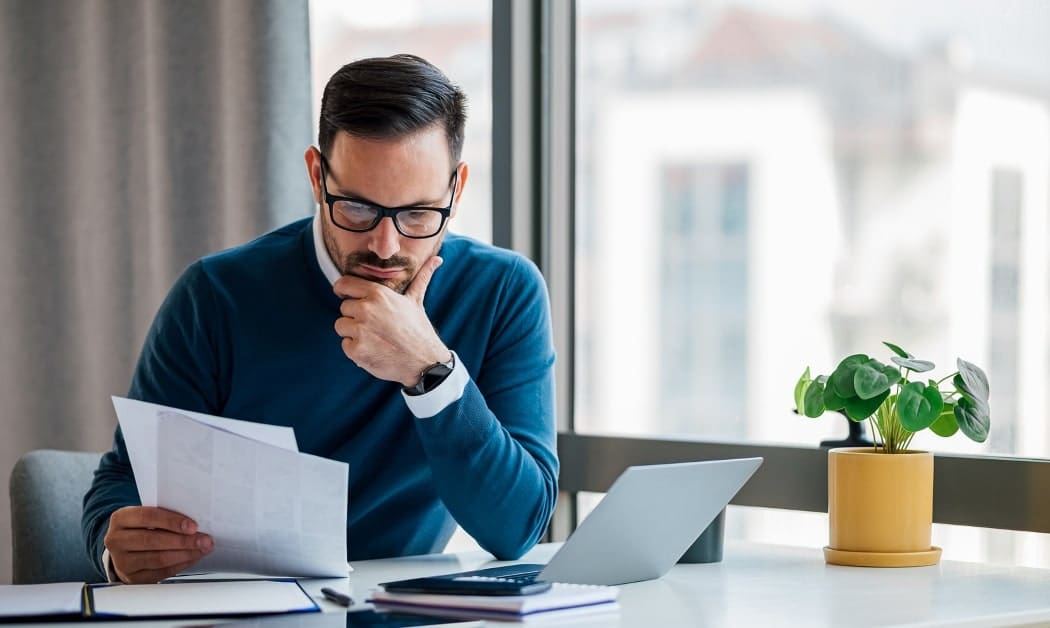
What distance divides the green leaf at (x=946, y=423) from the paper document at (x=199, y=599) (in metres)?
0.85

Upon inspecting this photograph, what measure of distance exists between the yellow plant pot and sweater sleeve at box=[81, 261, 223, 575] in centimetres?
90

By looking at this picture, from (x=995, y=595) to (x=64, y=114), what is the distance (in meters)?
2.15

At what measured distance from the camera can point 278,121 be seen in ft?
7.75

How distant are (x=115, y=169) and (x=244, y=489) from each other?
152cm

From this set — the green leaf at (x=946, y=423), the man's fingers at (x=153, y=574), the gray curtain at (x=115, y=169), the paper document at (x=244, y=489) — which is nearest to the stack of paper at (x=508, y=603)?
the paper document at (x=244, y=489)

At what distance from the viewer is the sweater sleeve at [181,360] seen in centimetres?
167

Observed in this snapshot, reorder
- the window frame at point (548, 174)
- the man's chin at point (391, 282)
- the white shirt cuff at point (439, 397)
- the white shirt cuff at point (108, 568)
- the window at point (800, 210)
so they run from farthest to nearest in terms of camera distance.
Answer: the window frame at point (548, 174)
the window at point (800, 210)
the man's chin at point (391, 282)
the white shirt cuff at point (439, 397)
the white shirt cuff at point (108, 568)

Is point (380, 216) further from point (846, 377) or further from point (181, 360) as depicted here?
point (846, 377)

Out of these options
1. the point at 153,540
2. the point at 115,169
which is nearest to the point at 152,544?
the point at 153,540

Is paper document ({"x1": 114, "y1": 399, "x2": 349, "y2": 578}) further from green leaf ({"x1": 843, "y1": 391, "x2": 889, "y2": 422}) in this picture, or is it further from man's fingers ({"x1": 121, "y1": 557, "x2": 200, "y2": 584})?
green leaf ({"x1": 843, "y1": 391, "x2": 889, "y2": 422})

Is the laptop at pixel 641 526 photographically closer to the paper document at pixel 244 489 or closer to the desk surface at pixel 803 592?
the desk surface at pixel 803 592

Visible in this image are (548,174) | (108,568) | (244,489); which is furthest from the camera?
(548,174)

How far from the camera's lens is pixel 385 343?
1528mm

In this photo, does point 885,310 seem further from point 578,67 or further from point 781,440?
point 578,67
